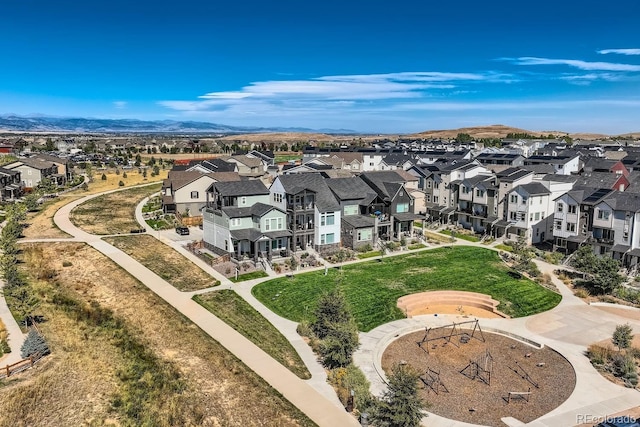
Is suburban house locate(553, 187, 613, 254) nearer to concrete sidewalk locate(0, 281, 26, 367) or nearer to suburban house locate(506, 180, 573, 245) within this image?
suburban house locate(506, 180, 573, 245)

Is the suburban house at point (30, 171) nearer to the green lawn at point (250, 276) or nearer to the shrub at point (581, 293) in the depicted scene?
the green lawn at point (250, 276)

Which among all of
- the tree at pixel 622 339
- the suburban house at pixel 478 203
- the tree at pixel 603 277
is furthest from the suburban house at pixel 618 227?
the tree at pixel 622 339

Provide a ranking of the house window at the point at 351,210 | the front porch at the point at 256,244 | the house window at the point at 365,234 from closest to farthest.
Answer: the front porch at the point at 256,244, the house window at the point at 365,234, the house window at the point at 351,210

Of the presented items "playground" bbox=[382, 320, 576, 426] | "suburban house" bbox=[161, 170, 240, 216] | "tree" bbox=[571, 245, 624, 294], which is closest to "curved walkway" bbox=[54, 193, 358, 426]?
"playground" bbox=[382, 320, 576, 426]

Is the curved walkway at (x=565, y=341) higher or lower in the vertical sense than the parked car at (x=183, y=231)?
lower

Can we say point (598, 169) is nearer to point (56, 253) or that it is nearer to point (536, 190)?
point (536, 190)

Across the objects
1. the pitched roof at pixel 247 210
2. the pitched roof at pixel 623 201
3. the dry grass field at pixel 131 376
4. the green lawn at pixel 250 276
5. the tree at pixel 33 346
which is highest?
the pitched roof at pixel 623 201

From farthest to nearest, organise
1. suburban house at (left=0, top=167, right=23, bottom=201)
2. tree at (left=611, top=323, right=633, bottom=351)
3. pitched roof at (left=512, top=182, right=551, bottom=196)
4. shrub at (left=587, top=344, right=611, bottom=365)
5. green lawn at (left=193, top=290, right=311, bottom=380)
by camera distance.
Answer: suburban house at (left=0, top=167, right=23, bottom=201) < pitched roof at (left=512, top=182, right=551, bottom=196) < tree at (left=611, top=323, right=633, bottom=351) < shrub at (left=587, top=344, right=611, bottom=365) < green lawn at (left=193, top=290, right=311, bottom=380)

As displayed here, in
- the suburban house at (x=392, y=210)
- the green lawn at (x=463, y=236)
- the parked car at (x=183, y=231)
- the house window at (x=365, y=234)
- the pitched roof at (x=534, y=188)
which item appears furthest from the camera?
the green lawn at (x=463, y=236)
